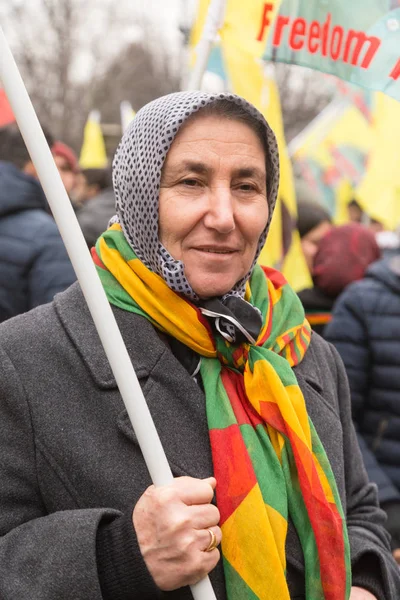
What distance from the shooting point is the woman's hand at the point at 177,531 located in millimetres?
1784

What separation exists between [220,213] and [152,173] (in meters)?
0.19

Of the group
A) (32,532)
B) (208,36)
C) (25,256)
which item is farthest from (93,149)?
(32,532)

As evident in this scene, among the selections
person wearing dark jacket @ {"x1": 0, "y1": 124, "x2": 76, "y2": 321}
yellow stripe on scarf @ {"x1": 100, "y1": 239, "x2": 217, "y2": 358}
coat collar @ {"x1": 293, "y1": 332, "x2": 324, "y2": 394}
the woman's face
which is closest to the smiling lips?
the woman's face

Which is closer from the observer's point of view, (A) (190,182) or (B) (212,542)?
(B) (212,542)

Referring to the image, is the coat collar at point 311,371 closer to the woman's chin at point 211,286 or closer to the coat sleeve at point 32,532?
the woman's chin at point 211,286

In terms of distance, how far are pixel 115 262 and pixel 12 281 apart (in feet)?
4.93

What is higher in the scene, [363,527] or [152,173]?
[152,173]

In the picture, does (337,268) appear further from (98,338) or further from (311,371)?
(98,338)

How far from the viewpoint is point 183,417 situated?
2.11m

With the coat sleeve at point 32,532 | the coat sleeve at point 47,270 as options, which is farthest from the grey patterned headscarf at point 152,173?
the coat sleeve at point 47,270

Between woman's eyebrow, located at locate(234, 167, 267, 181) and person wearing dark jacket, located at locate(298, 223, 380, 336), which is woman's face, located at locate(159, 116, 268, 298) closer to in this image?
woman's eyebrow, located at locate(234, 167, 267, 181)

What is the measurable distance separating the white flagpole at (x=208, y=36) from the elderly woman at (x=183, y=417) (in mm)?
728

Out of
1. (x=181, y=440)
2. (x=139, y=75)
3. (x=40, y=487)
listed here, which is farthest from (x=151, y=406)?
(x=139, y=75)

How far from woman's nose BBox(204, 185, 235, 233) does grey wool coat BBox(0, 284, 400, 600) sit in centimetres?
29
